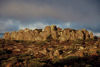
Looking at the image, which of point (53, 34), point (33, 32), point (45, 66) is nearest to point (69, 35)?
point (53, 34)

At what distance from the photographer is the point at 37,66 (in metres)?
31.2

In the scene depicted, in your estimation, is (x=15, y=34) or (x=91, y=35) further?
(x=15, y=34)

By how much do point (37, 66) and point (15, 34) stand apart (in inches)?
6494

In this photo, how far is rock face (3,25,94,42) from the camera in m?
157

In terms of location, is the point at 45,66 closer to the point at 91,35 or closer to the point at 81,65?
the point at 81,65

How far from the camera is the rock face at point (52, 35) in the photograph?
516ft

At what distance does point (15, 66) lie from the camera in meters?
31.4

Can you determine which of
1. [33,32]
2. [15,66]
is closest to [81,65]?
[15,66]

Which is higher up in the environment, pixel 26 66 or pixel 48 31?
pixel 48 31

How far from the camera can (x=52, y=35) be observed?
16812 cm

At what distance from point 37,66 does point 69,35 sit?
425ft

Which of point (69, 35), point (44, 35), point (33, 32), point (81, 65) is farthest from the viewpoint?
point (33, 32)

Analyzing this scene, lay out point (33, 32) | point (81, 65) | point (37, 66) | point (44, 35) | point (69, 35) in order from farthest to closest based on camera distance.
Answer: point (33, 32), point (44, 35), point (69, 35), point (37, 66), point (81, 65)

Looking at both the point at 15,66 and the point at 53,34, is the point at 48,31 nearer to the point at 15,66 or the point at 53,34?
the point at 53,34
